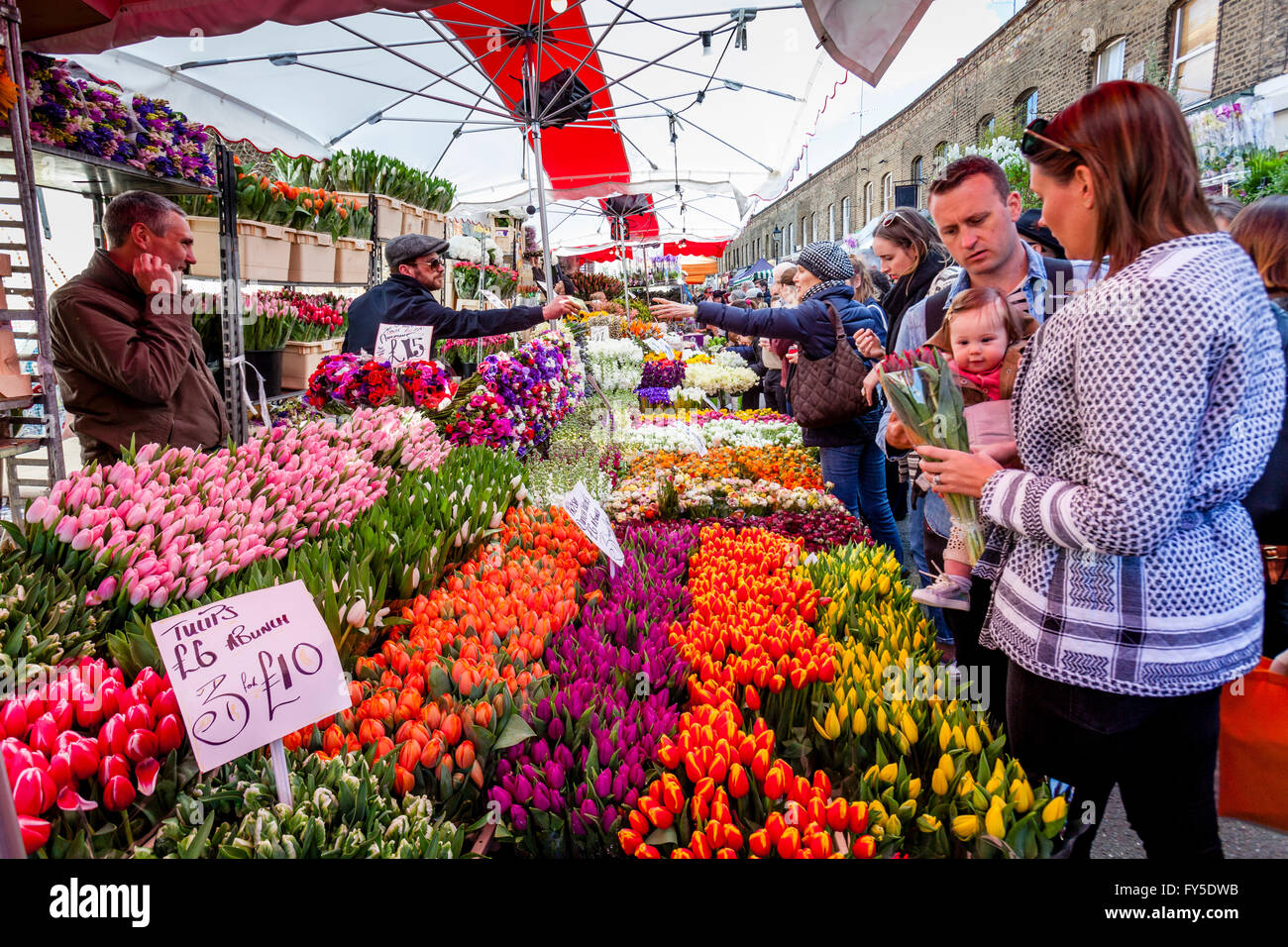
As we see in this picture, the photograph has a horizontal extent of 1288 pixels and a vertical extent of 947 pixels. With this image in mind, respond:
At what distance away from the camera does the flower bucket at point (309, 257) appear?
418cm

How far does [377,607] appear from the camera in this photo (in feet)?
4.95

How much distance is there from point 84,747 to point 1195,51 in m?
14.3

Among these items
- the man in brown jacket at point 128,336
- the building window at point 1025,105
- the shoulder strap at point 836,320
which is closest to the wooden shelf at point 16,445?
the man in brown jacket at point 128,336

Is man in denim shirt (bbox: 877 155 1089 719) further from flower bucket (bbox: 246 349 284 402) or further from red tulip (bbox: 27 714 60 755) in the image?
flower bucket (bbox: 246 349 284 402)

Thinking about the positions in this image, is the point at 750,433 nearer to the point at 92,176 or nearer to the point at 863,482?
the point at 863,482

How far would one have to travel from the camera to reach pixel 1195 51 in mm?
10234

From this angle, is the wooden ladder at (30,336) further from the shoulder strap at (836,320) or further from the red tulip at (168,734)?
the shoulder strap at (836,320)

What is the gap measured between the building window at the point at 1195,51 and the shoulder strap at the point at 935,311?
11007 millimetres

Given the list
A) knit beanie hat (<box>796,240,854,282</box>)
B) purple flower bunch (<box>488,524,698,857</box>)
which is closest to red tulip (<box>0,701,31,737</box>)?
purple flower bunch (<box>488,524,698,857</box>)

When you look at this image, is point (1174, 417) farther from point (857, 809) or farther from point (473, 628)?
point (473, 628)

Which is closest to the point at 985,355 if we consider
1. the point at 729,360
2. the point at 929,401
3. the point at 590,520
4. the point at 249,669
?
the point at 929,401
